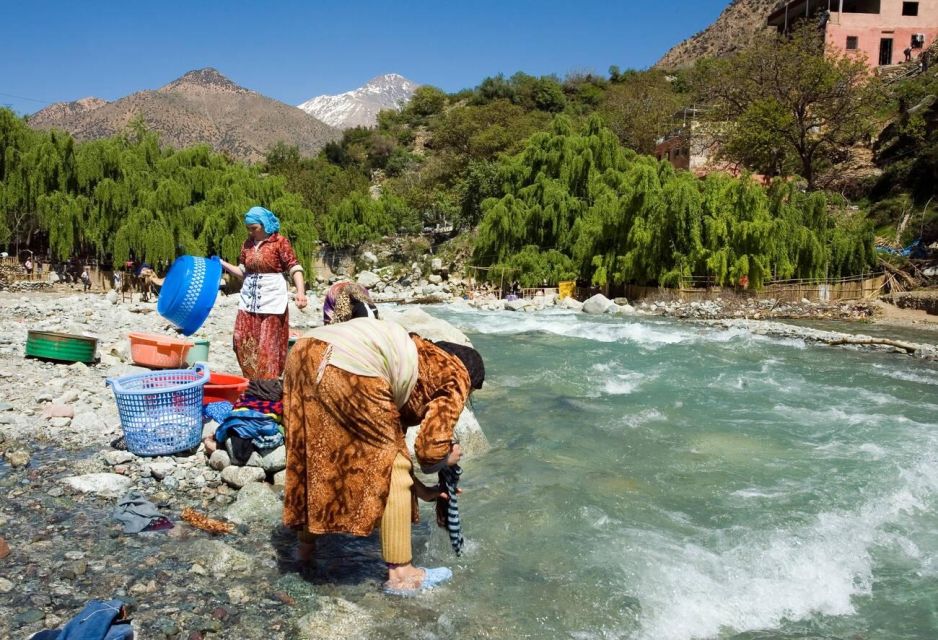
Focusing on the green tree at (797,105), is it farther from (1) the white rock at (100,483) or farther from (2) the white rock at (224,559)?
(2) the white rock at (224,559)

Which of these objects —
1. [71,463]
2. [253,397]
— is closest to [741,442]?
[253,397]

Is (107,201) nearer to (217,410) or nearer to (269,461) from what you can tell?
(217,410)

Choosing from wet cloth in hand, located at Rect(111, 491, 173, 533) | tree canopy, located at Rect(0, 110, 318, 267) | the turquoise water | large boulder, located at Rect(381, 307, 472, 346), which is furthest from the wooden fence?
wet cloth in hand, located at Rect(111, 491, 173, 533)

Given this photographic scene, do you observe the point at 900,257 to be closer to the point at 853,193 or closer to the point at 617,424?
the point at 853,193

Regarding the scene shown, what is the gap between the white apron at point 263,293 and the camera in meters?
4.69

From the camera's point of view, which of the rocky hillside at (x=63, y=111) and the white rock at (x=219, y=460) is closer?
the white rock at (x=219, y=460)

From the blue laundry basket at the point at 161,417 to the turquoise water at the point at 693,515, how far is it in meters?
1.81

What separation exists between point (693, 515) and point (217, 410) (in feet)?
10.6

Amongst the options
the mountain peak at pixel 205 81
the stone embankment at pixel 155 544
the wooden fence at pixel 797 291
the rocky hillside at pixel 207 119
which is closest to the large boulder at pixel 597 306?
the wooden fence at pixel 797 291

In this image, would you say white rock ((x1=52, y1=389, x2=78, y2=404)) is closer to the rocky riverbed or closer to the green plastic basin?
the rocky riverbed

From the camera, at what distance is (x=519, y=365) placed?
9953 millimetres

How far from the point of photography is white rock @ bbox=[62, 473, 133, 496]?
3.66m

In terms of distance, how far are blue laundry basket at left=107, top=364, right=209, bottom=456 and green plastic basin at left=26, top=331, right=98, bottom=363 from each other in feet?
8.69

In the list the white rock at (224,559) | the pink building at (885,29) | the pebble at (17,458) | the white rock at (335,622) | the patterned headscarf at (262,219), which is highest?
the pink building at (885,29)
